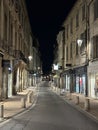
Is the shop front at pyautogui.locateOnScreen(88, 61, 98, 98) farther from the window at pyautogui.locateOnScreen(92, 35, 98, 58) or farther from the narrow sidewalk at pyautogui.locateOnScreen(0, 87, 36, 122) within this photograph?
the narrow sidewalk at pyautogui.locateOnScreen(0, 87, 36, 122)

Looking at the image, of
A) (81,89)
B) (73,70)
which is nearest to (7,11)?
(81,89)

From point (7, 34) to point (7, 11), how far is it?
2.48 meters

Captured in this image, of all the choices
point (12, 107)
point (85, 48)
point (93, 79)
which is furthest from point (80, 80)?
point (12, 107)

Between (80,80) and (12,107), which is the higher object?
(80,80)

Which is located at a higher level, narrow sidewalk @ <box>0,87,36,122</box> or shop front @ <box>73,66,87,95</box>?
shop front @ <box>73,66,87,95</box>

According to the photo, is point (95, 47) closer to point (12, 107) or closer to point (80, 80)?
point (80, 80)

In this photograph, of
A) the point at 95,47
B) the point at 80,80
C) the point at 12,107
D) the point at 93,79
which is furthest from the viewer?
the point at 80,80

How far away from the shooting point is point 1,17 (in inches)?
1609

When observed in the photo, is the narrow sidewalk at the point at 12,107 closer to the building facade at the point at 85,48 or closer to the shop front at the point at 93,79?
the shop front at the point at 93,79

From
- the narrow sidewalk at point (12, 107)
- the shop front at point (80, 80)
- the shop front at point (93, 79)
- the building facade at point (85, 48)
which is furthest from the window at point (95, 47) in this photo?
the narrow sidewalk at point (12, 107)

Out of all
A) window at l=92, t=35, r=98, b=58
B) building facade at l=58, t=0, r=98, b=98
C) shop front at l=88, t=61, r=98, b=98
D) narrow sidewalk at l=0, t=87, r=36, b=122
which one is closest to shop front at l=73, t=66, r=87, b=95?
building facade at l=58, t=0, r=98, b=98

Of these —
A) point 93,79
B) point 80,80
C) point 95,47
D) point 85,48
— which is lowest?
point 93,79

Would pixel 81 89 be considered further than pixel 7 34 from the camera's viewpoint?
Yes

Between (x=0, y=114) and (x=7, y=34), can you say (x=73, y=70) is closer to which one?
(x=7, y=34)
